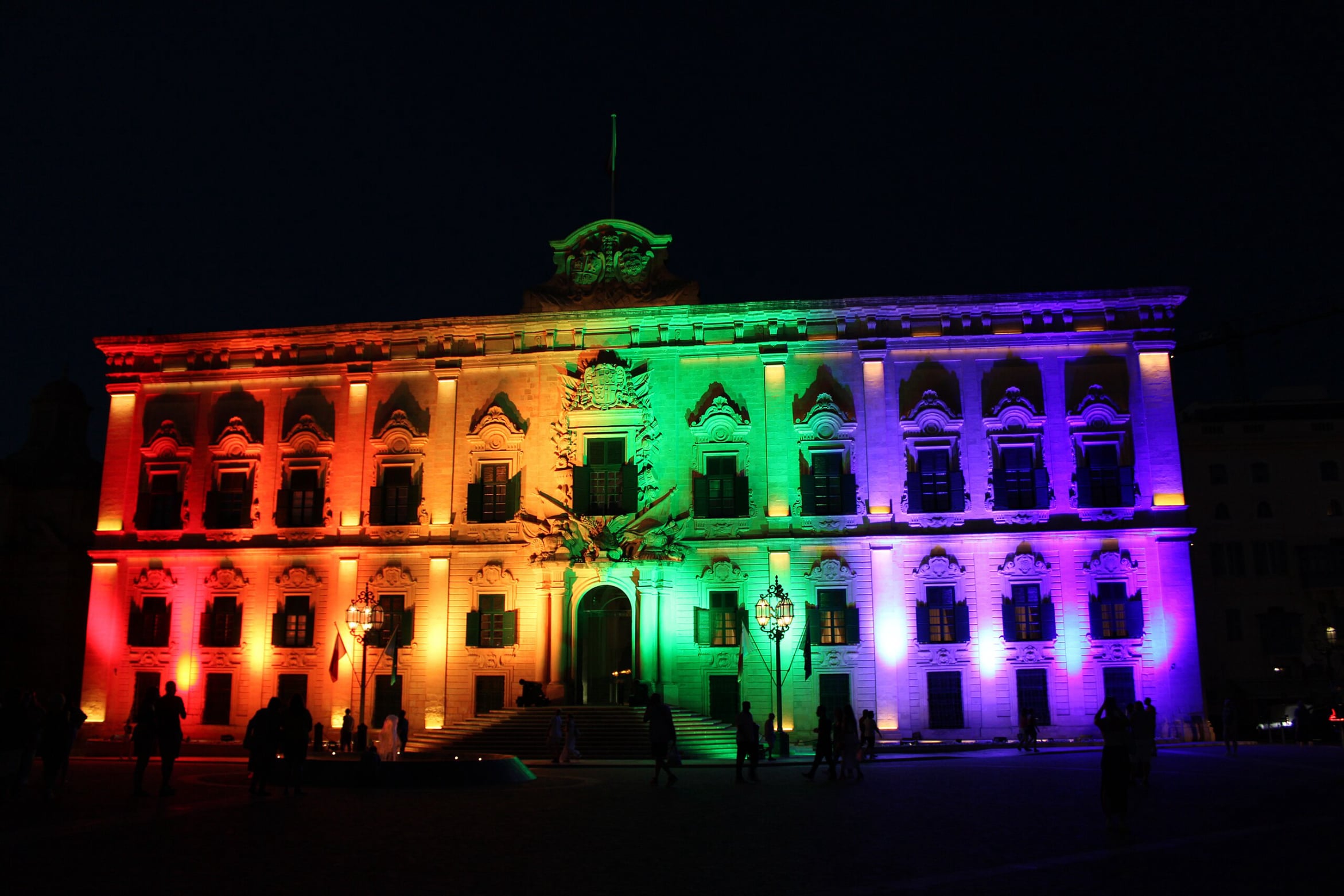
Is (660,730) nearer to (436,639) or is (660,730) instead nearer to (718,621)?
(718,621)

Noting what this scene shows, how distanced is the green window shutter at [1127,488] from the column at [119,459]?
34099 millimetres

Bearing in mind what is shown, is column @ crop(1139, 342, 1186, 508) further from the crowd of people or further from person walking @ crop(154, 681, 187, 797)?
the crowd of people

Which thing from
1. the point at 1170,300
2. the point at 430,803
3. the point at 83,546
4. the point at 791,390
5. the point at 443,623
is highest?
the point at 1170,300

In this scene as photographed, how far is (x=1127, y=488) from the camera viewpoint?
118ft

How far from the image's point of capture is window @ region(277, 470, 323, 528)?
129 feet

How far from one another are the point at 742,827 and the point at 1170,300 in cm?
2855

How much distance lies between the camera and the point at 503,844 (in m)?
13.9

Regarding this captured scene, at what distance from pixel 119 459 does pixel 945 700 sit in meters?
30.1

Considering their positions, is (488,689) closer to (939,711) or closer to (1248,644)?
(939,711)

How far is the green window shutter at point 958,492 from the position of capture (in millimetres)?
36562

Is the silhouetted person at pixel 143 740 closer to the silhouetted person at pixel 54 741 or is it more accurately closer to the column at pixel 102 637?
the silhouetted person at pixel 54 741

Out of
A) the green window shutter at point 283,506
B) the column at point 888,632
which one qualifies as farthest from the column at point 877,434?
the green window shutter at point 283,506

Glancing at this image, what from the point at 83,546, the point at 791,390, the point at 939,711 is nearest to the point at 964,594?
the point at 939,711

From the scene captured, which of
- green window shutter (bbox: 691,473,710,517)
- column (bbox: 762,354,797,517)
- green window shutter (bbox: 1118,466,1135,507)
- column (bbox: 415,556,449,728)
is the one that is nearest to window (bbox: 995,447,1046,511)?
green window shutter (bbox: 1118,466,1135,507)
